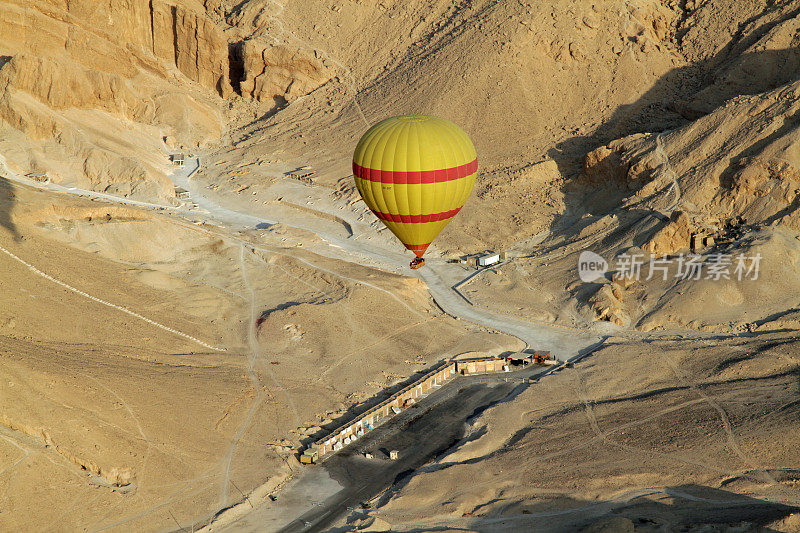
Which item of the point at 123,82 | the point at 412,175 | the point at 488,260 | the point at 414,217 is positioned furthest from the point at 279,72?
the point at 412,175

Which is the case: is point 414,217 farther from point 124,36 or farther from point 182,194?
point 124,36

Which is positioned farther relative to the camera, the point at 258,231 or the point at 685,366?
the point at 258,231

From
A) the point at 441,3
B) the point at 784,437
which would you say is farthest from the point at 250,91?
the point at 784,437

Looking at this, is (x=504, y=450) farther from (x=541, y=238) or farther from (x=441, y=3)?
(x=441, y=3)

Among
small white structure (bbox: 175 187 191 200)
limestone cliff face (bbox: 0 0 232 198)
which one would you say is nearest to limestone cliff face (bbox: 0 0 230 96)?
limestone cliff face (bbox: 0 0 232 198)

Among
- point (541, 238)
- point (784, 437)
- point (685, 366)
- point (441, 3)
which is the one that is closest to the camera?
point (784, 437)

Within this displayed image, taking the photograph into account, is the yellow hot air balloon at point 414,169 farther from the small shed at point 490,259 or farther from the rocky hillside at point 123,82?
the rocky hillside at point 123,82

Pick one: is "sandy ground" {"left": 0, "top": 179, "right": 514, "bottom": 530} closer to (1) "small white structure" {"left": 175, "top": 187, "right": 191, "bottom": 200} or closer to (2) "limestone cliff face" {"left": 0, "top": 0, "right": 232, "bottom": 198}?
Answer: (1) "small white structure" {"left": 175, "top": 187, "right": 191, "bottom": 200}
